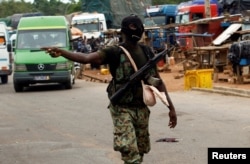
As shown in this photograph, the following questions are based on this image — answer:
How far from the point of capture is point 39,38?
2153cm

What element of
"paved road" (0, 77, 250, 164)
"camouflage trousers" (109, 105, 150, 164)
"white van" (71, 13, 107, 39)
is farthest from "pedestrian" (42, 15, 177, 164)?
"white van" (71, 13, 107, 39)

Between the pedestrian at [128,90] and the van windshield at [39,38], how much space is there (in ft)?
51.0

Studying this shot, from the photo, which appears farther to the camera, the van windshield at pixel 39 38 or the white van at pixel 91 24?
the white van at pixel 91 24

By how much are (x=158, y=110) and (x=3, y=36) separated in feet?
46.3

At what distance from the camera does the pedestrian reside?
5879 millimetres

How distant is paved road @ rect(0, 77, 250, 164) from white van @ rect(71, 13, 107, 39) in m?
23.4

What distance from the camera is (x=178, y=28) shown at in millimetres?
32688

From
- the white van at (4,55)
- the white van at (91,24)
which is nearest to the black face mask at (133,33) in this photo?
the white van at (4,55)

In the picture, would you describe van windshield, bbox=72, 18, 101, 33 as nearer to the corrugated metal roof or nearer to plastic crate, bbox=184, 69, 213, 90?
the corrugated metal roof

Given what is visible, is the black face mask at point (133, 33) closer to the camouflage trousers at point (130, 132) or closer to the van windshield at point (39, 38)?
the camouflage trousers at point (130, 132)

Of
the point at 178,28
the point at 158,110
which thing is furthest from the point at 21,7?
the point at 158,110

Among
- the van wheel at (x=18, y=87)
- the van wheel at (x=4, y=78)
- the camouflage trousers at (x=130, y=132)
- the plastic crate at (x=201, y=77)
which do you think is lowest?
the van wheel at (x=4, y=78)

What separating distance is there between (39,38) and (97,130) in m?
10.7

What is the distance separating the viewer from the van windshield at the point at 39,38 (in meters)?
21.4
